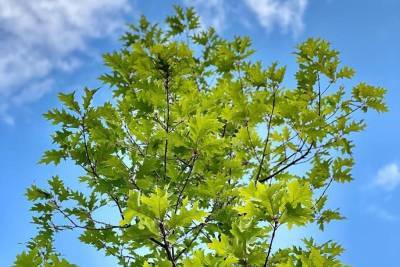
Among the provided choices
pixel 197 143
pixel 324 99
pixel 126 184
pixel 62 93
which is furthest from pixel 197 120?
pixel 324 99

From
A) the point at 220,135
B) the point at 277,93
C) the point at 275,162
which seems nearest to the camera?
the point at 277,93

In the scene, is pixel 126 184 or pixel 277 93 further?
pixel 277 93

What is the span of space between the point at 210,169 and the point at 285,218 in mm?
2284

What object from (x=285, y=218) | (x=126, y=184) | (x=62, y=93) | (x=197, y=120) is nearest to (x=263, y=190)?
(x=285, y=218)

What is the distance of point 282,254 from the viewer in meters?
4.71

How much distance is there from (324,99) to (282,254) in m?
2.13

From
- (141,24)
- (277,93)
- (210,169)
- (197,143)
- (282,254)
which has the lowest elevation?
(282,254)

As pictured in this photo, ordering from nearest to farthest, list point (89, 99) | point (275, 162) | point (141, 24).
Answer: point (89, 99) → point (275, 162) → point (141, 24)

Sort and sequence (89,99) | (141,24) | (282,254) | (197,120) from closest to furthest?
1. (197,120)
2. (89,99)
3. (282,254)
4. (141,24)

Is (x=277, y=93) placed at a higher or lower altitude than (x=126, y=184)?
higher

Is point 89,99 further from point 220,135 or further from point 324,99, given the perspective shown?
point 324,99

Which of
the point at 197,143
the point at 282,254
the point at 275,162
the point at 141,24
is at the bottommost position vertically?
the point at 282,254

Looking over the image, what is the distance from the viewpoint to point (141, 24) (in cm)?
935

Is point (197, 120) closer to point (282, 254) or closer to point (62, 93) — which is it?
point (62, 93)
